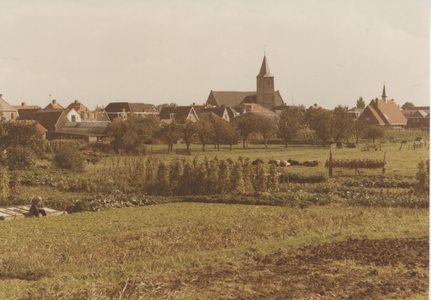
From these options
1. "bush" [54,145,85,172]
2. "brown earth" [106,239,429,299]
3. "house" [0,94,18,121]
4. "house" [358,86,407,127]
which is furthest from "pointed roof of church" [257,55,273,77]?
"brown earth" [106,239,429,299]

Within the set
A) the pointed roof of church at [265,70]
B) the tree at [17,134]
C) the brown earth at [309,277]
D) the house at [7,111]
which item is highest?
the pointed roof of church at [265,70]

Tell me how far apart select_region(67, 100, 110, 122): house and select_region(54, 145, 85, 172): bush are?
209 feet

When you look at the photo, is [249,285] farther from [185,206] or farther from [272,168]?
[272,168]

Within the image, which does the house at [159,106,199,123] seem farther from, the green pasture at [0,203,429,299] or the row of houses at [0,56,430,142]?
the green pasture at [0,203,429,299]

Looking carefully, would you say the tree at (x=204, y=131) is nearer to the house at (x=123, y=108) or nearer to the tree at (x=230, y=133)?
the tree at (x=230, y=133)

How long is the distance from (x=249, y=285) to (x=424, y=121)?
102 m

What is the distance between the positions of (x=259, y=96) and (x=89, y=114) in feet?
236

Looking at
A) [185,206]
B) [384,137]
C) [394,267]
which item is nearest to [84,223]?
[185,206]

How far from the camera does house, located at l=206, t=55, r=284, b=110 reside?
153625mm

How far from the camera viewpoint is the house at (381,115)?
94938mm

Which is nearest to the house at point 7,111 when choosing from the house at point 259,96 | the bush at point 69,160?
the bush at point 69,160

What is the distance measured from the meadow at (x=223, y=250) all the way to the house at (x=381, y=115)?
76.0 metres

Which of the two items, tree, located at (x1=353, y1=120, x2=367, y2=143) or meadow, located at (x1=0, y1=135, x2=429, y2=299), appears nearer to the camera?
meadow, located at (x1=0, y1=135, x2=429, y2=299)

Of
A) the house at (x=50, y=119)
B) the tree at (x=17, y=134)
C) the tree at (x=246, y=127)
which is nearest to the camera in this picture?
the tree at (x=17, y=134)
